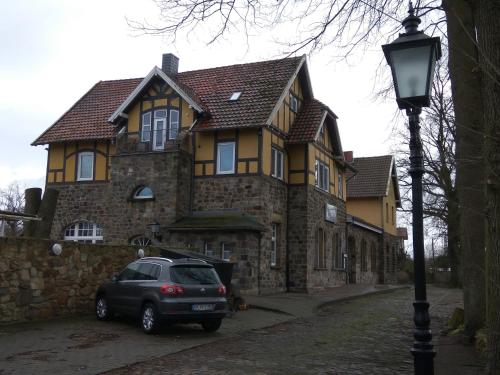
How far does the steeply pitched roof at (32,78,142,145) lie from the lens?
27.0 metres

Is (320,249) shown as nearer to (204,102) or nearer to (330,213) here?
(330,213)

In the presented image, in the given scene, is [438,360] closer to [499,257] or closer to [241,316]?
[499,257]

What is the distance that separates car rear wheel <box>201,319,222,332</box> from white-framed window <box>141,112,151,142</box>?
1365 centimetres

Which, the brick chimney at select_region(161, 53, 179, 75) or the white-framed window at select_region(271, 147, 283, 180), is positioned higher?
the brick chimney at select_region(161, 53, 179, 75)

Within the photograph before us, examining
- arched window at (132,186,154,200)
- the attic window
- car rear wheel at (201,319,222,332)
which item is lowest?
car rear wheel at (201,319,222,332)

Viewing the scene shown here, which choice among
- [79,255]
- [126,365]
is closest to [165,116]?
[79,255]

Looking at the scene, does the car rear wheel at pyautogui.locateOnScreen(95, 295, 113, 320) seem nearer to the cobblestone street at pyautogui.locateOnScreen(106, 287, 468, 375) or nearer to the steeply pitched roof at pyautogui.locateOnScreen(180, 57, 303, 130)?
the cobblestone street at pyautogui.locateOnScreen(106, 287, 468, 375)

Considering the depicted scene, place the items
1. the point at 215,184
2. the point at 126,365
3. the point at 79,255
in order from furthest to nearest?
the point at 215,184
the point at 79,255
the point at 126,365

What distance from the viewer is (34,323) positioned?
1291cm

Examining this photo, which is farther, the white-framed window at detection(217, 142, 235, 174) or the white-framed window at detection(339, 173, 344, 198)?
the white-framed window at detection(339, 173, 344, 198)

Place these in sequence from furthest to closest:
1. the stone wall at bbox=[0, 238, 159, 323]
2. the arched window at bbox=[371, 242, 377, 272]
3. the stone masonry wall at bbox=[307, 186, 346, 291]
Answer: the arched window at bbox=[371, 242, 377, 272] < the stone masonry wall at bbox=[307, 186, 346, 291] < the stone wall at bbox=[0, 238, 159, 323]

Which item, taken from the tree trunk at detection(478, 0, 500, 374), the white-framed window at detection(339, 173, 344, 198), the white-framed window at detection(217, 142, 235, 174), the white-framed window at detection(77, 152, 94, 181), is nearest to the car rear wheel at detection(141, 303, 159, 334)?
the tree trunk at detection(478, 0, 500, 374)

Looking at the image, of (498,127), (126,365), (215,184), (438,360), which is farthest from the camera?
(215,184)

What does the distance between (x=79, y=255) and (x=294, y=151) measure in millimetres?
13653
